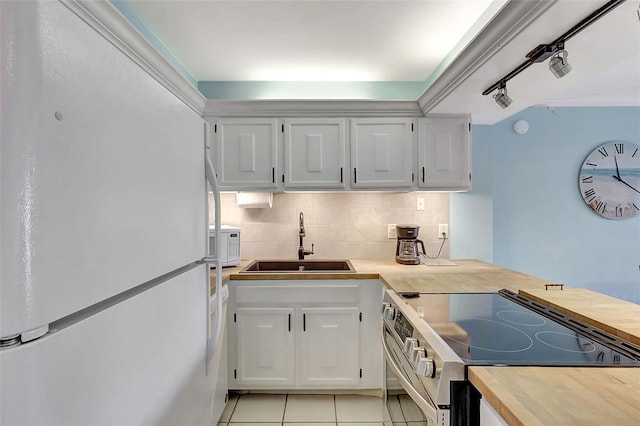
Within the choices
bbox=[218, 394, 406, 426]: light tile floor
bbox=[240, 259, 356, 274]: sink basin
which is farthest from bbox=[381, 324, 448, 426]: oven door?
bbox=[240, 259, 356, 274]: sink basin

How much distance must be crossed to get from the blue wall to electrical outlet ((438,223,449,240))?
20.9 inches

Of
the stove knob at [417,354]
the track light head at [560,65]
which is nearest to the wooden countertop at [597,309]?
the stove knob at [417,354]

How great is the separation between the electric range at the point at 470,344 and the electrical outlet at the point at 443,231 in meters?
1.33

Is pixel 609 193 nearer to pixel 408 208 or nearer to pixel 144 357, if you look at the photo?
pixel 408 208

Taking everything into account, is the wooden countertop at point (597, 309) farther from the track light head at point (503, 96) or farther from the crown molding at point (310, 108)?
the crown molding at point (310, 108)

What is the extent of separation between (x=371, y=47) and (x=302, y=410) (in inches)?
96.7

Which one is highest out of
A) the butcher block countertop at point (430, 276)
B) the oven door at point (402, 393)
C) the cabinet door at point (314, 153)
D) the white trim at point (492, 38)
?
the white trim at point (492, 38)

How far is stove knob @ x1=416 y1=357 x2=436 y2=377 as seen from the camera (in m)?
0.96

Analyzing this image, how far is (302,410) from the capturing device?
86.0 inches

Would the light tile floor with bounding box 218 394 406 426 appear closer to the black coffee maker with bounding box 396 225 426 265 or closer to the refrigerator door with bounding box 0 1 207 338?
the black coffee maker with bounding box 396 225 426 265

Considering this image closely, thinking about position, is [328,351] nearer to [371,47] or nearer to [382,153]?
[382,153]

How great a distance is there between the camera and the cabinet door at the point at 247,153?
8.36ft

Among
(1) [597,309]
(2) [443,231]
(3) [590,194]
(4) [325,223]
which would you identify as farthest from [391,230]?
(3) [590,194]

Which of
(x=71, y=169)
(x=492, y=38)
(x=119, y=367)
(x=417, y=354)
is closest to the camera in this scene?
(x=71, y=169)
